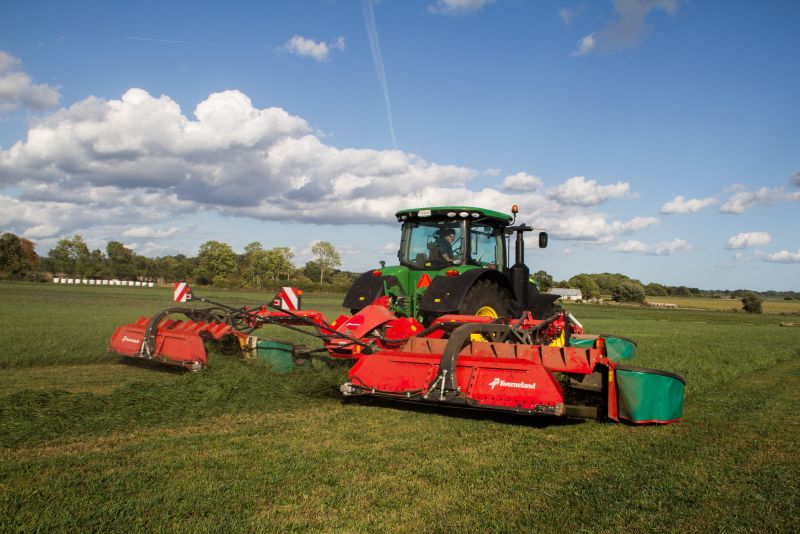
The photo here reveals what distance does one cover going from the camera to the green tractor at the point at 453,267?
28.1 ft

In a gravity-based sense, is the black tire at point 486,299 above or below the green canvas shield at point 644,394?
above

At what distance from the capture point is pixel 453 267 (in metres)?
9.21

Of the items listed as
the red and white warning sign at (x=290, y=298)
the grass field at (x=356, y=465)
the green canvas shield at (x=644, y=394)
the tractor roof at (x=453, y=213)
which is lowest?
the grass field at (x=356, y=465)

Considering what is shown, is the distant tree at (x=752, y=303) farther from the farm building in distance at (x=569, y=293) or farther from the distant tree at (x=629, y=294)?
the farm building in distance at (x=569, y=293)

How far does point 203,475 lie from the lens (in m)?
4.27

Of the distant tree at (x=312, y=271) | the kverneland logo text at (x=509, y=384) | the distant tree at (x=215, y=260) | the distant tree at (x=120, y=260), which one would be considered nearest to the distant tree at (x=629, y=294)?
the distant tree at (x=312, y=271)

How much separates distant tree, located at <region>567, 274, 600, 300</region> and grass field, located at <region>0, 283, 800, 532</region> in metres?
83.8

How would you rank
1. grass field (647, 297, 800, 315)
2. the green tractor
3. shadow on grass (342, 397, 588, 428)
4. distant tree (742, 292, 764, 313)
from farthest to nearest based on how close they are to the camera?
1. grass field (647, 297, 800, 315)
2. distant tree (742, 292, 764, 313)
3. the green tractor
4. shadow on grass (342, 397, 588, 428)

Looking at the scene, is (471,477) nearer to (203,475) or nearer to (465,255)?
(203,475)

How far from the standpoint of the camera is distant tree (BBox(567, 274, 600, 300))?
89.0 meters

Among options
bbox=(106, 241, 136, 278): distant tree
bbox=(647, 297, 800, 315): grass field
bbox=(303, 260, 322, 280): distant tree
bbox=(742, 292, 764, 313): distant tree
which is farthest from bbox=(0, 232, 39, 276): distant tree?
bbox=(742, 292, 764, 313): distant tree

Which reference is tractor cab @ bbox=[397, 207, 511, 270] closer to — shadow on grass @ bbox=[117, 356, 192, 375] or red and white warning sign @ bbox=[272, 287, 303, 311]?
red and white warning sign @ bbox=[272, 287, 303, 311]

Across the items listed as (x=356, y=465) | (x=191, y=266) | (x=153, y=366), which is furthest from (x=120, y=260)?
(x=356, y=465)

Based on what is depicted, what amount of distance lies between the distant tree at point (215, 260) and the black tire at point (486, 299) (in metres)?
79.0
